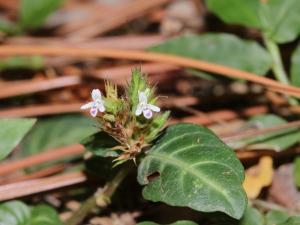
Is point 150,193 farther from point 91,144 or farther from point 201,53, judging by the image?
point 201,53

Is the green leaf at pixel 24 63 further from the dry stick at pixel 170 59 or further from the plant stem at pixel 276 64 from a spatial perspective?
the plant stem at pixel 276 64

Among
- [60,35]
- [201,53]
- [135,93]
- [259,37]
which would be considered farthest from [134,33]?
[135,93]

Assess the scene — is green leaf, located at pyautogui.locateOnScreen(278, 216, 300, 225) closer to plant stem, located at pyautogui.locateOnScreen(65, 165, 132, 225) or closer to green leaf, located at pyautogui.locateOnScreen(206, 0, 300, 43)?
plant stem, located at pyautogui.locateOnScreen(65, 165, 132, 225)

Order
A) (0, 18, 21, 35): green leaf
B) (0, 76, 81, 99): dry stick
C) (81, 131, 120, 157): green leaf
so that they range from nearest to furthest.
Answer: (81, 131, 120, 157): green leaf
(0, 76, 81, 99): dry stick
(0, 18, 21, 35): green leaf

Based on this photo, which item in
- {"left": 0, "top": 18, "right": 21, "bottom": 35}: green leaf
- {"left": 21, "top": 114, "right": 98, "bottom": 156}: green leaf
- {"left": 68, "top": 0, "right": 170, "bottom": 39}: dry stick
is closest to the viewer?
{"left": 21, "top": 114, "right": 98, "bottom": 156}: green leaf

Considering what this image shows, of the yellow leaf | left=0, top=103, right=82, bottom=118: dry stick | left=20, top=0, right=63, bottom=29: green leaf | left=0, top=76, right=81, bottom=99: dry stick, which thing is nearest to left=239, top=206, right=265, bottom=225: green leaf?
the yellow leaf

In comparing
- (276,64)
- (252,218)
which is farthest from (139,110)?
(276,64)
